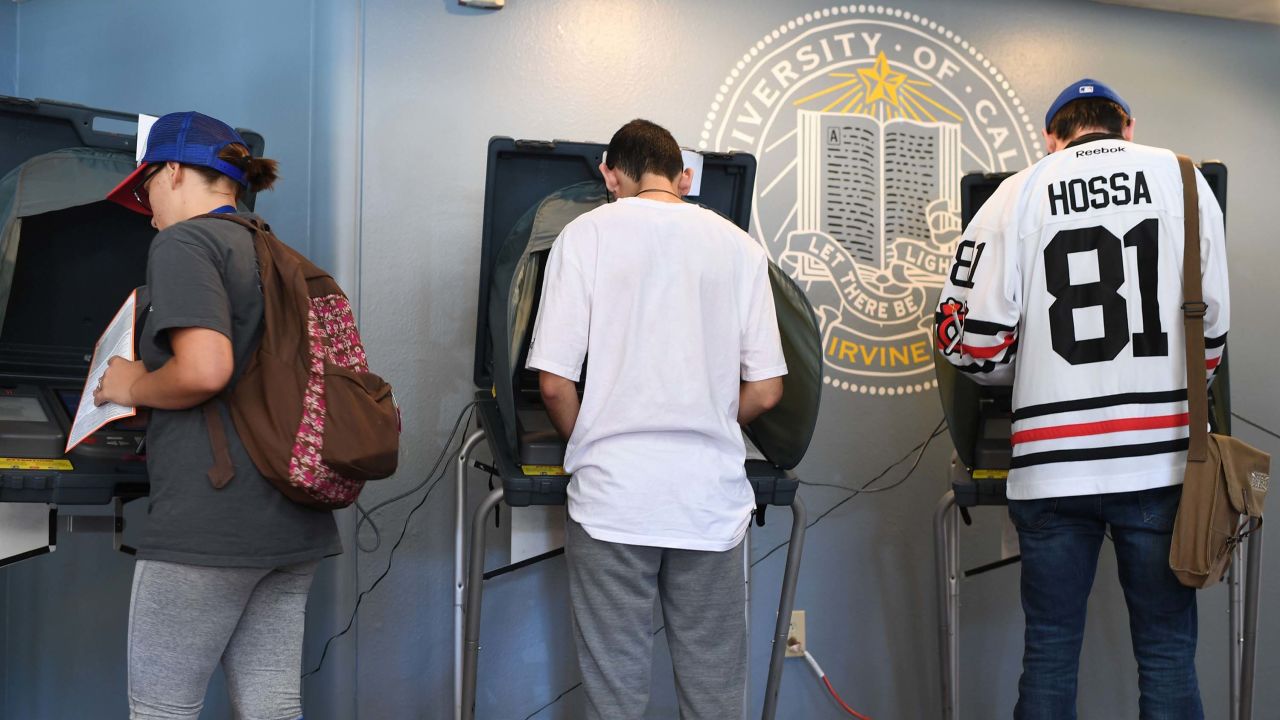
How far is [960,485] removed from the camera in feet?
7.58

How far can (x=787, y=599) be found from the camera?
7.57 ft

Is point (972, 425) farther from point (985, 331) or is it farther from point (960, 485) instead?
point (985, 331)

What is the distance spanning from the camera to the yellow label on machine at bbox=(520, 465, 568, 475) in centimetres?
200

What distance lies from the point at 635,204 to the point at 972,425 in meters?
1.04

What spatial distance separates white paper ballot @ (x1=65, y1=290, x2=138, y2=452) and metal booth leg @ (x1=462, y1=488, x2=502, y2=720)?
0.71 meters

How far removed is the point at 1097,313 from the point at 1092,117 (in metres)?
0.42

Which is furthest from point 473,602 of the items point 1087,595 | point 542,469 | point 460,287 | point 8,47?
point 8,47

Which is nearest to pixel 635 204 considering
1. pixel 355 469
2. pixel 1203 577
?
pixel 355 469

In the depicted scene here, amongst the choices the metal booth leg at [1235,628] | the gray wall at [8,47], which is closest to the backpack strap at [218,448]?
the gray wall at [8,47]

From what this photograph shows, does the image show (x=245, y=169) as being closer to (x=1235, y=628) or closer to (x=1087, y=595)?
(x=1087, y=595)

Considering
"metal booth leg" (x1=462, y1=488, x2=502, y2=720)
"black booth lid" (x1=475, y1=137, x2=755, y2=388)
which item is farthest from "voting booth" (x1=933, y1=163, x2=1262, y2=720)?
"metal booth leg" (x1=462, y1=488, x2=502, y2=720)

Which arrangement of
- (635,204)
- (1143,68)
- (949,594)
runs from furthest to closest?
(1143,68) → (949,594) → (635,204)

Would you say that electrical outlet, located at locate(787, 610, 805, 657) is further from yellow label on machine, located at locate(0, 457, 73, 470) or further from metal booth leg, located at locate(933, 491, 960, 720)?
yellow label on machine, located at locate(0, 457, 73, 470)

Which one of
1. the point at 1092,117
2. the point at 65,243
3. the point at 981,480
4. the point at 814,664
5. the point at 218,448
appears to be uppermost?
the point at 1092,117
